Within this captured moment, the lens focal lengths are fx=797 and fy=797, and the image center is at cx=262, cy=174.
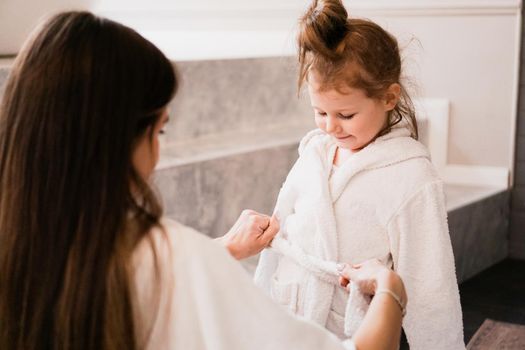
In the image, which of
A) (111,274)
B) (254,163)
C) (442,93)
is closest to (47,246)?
(111,274)

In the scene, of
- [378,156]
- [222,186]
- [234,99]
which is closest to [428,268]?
[378,156]

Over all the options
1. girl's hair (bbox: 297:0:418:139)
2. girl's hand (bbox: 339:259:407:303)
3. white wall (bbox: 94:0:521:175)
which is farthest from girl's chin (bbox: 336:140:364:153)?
white wall (bbox: 94:0:521:175)

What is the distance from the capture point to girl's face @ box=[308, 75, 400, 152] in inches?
52.4

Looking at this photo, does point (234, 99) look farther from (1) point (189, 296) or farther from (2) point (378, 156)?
(1) point (189, 296)

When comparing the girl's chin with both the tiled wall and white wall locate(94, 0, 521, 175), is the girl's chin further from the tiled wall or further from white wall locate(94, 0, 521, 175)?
the tiled wall

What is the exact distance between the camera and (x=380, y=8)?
3383mm

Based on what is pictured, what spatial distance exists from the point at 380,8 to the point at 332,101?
2167 millimetres

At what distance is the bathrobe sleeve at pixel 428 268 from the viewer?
52.0 inches

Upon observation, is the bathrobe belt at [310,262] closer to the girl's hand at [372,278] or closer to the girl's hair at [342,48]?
the girl's hand at [372,278]

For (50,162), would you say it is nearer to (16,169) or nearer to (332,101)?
(16,169)

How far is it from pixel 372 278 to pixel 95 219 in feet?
1.59

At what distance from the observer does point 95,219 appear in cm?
83

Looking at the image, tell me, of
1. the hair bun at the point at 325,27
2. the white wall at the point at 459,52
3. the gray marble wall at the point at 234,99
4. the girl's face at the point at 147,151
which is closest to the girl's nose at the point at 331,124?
the hair bun at the point at 325,27

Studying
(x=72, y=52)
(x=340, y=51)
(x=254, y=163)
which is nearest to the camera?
(x=72, y=52)
